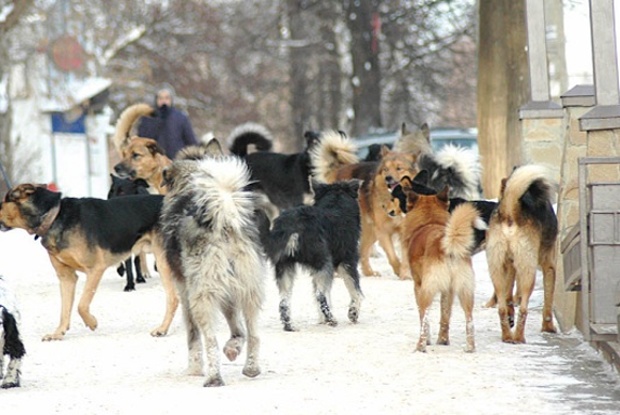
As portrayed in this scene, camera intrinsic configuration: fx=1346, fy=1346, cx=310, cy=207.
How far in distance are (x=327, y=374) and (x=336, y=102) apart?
1612 inches

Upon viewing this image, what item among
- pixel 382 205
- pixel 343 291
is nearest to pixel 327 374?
pixel 343 291

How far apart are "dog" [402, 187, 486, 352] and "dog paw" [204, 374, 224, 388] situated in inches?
71.5

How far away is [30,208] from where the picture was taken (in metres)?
11.7

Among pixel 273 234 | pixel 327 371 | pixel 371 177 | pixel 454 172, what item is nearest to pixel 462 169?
pixel 454 172

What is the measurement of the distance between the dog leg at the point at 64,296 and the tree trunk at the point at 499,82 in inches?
442

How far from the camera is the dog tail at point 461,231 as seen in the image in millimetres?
9609

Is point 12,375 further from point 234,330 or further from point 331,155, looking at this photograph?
point 331,155

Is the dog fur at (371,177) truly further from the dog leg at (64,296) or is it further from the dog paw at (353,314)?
the dog leg at (64,296)

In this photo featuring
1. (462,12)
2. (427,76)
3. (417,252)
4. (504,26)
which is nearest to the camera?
(417,252)

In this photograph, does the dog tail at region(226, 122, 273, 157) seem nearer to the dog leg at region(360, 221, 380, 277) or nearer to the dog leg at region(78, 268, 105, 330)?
the dog leg at region(360, 221, 380, 277)

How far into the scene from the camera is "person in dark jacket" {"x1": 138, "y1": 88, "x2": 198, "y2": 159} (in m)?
19.2

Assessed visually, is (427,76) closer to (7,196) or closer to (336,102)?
(336,102)

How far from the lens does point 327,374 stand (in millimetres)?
9258

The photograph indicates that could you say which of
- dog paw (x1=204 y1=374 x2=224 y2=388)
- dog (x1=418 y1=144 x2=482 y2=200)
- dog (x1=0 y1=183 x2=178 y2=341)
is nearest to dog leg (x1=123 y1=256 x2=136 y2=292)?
dog (x1=0 y1=183 x2=178 y2=341)
